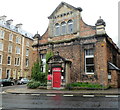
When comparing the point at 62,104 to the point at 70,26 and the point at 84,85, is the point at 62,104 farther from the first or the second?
the point at 70,26

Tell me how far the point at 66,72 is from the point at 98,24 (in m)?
6.92

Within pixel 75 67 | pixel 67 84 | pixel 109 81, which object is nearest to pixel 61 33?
pixel 75 67

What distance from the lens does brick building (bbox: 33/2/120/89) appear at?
16.7m

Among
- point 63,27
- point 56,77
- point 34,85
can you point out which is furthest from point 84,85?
A: point 63,27

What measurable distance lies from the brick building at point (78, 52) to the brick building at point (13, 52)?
684 inches

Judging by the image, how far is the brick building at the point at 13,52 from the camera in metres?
34.2

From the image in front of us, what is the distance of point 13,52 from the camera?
37.2 metres

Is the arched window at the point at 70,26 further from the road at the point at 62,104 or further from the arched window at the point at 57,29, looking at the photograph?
the road at the point at 62,104

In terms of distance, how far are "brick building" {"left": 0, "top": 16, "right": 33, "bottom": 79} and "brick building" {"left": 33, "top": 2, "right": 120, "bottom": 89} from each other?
1737cm

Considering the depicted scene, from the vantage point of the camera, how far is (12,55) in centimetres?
3678

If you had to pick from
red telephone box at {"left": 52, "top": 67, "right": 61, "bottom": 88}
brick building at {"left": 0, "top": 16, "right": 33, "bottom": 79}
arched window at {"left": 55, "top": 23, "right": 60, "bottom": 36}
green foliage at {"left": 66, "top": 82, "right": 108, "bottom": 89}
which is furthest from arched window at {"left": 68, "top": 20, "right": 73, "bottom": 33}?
brick building at {"left": 0, "top": 16, "right": 33, "bottom": 79}

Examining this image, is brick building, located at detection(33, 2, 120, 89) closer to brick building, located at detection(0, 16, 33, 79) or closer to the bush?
the bush

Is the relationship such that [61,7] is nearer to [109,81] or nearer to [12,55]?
[109,81]

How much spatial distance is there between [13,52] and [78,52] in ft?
78.6
